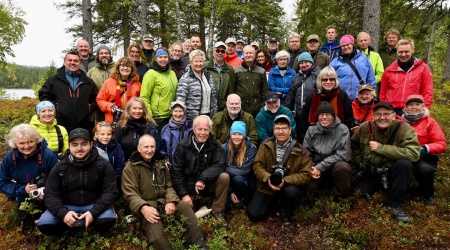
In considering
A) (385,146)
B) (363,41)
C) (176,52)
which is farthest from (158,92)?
(363,41)

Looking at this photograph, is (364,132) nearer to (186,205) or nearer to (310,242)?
(310,242)

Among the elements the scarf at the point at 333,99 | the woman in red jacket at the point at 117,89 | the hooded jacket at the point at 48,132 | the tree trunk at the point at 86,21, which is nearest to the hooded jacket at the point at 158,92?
the woman in red jacket at the point at 117,89

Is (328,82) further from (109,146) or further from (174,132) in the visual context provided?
(109,146)

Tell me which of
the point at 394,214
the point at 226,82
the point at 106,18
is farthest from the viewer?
the point at 106,18

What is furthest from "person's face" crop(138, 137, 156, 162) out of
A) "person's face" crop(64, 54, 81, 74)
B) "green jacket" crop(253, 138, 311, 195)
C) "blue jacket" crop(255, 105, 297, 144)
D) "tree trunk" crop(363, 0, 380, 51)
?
"tree trunk" crop(363, 0, 380, 51)

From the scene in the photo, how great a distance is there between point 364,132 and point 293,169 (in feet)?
5.08

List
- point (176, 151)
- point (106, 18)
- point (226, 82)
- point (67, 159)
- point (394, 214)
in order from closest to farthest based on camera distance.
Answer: point (67, 159) → point (394, 214) → point (176, 151) → point (226, 82) → point (106, 18)

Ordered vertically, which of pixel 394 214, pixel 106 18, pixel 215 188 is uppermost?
pixel 106 18

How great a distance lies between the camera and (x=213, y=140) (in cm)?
554

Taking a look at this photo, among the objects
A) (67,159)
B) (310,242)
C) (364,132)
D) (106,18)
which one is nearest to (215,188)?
(310,242)

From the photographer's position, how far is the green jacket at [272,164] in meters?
5.22

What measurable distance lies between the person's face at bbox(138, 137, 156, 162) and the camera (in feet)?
6.90

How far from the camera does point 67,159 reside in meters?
4.64

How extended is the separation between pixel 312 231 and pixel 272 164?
1312 millimetres
